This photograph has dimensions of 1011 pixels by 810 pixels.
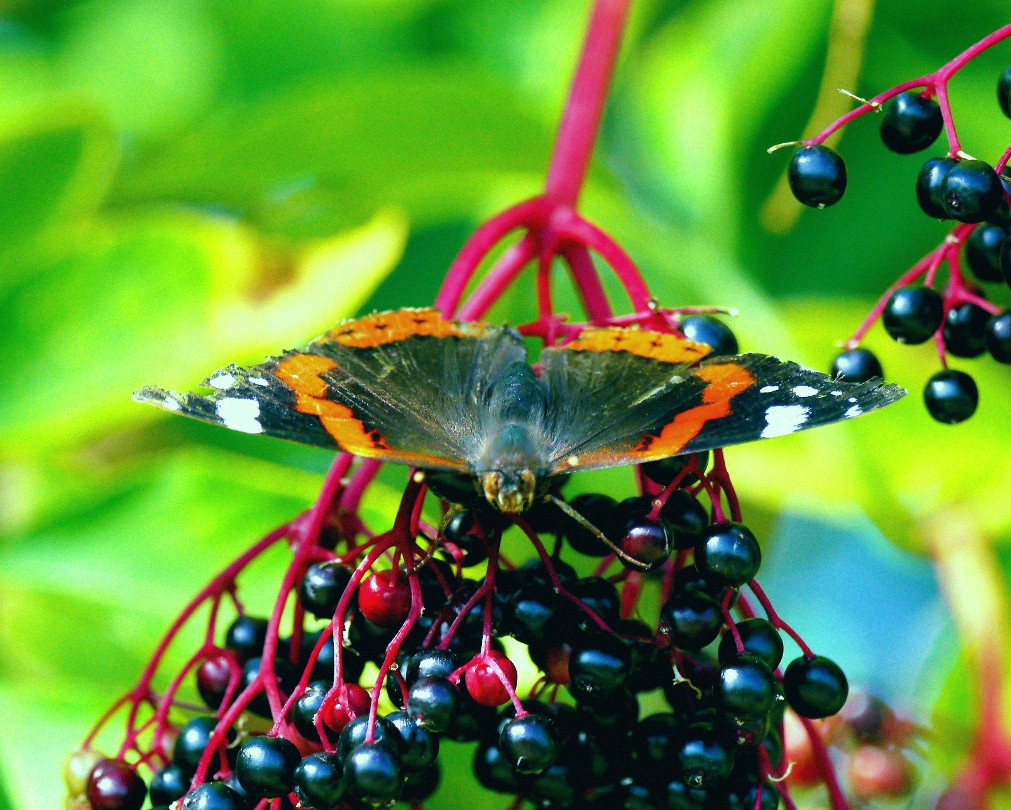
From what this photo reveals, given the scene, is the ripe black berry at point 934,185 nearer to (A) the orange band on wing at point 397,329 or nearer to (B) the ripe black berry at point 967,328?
(B) the ripe black berry at point 967,328

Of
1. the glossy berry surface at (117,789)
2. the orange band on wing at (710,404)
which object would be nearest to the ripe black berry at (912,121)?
the orange band on wing at (710,404)

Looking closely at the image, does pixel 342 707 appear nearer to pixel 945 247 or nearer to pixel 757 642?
pixel 757 642

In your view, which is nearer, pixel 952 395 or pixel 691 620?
pixel 691 620

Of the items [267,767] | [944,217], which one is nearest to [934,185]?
[944,217]

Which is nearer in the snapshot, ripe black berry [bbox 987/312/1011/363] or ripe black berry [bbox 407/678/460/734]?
ripe black berry [bbox 407/678/460/734]

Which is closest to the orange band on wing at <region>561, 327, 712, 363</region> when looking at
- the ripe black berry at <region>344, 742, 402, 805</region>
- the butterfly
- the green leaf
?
the butterfly

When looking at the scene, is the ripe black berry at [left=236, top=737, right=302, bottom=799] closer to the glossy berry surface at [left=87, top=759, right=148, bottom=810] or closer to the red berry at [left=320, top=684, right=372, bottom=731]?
the red berry at [left=320, top=684, right=372, bottom=731]

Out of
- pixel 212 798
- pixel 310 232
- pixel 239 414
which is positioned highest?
pixel 310 232

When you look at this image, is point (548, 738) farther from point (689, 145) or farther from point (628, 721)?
point (689, 145)
